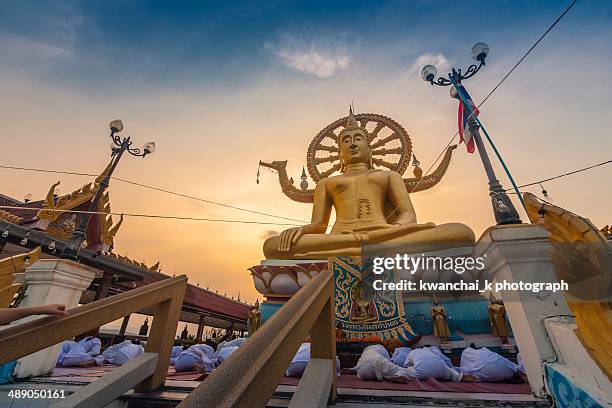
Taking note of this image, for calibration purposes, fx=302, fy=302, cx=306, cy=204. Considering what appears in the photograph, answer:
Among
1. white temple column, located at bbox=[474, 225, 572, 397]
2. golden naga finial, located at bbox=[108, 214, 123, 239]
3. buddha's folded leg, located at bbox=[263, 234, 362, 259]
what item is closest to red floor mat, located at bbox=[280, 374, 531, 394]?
white temple column, located at bbox=[474, 225, 572, 397]

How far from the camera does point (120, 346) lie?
159 inches

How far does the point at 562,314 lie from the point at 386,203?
4.16 m

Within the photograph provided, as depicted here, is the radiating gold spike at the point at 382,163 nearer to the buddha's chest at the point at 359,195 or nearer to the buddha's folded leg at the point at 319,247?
the buddha's chest at the point at 359,195

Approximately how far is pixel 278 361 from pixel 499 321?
324cm

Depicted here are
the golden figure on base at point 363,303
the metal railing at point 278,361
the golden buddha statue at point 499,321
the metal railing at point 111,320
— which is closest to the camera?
the metal railing at point 278,361

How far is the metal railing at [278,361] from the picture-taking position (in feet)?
2.40

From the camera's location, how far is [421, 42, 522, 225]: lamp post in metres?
2.44

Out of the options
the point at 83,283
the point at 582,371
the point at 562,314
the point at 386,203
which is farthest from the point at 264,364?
the point at 386,203

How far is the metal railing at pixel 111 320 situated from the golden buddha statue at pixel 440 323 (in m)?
2.69

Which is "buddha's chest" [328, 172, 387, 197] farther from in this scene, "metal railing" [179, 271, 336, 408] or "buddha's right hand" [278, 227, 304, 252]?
"metal railing" [179, 271, 336, 408]

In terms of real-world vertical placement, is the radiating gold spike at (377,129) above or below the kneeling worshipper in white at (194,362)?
above

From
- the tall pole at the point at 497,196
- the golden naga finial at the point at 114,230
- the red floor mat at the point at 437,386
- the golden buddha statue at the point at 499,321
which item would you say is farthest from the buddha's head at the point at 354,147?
the golden naga finial at the point at 114,230

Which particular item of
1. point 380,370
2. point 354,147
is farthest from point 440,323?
point 354,147

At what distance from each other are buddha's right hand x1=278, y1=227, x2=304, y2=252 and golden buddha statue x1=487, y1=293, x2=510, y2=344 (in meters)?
2.63
